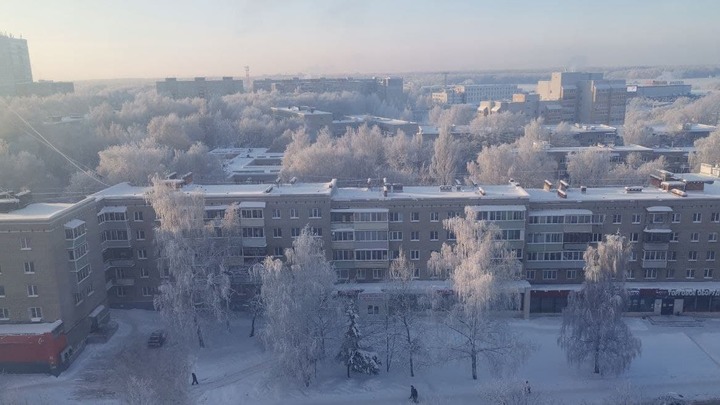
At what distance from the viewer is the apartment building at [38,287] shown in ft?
88.5

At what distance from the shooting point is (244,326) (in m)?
32.0

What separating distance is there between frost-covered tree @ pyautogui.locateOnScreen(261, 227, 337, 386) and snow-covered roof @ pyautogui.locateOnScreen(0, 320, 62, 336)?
A: 10.7 metres

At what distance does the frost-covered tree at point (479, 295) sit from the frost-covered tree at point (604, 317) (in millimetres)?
2704

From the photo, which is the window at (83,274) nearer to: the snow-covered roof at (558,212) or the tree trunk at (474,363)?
the tree trunk at (474,363)

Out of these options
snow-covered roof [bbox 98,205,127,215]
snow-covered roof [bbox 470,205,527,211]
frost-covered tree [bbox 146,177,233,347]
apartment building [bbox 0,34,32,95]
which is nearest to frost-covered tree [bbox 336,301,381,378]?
frost-covered tree [bbox 146,177,233,347]

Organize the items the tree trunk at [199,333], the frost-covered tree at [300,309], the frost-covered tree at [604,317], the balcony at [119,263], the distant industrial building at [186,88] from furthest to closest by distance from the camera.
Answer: the distant industrial building at [186,88] → the balcony at [119,263] → the tree trunk at [199,333] → the frost-covered tree at [604,317] → the frost-covered tree at [300,309]

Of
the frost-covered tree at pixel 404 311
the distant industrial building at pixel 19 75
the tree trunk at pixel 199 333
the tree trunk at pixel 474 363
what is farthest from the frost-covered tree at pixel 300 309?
the distant industrial building at pixel 19 75

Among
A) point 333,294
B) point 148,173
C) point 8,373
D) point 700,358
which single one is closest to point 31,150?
point 148,173

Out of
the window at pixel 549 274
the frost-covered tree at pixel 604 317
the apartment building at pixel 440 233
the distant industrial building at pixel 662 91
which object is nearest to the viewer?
the frost-covered tree at pixel 604 317

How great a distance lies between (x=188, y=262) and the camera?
2895 cm

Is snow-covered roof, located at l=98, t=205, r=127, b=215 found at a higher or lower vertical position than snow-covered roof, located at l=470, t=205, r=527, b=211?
higher

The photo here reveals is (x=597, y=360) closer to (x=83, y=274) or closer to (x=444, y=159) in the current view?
(x=83, y=274)

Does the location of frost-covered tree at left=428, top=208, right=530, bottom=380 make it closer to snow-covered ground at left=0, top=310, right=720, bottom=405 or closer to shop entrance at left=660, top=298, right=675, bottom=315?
snow-covered ground at left=0, top=310, right=720, bottom=405

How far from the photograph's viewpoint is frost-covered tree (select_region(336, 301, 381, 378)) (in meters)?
26.2
